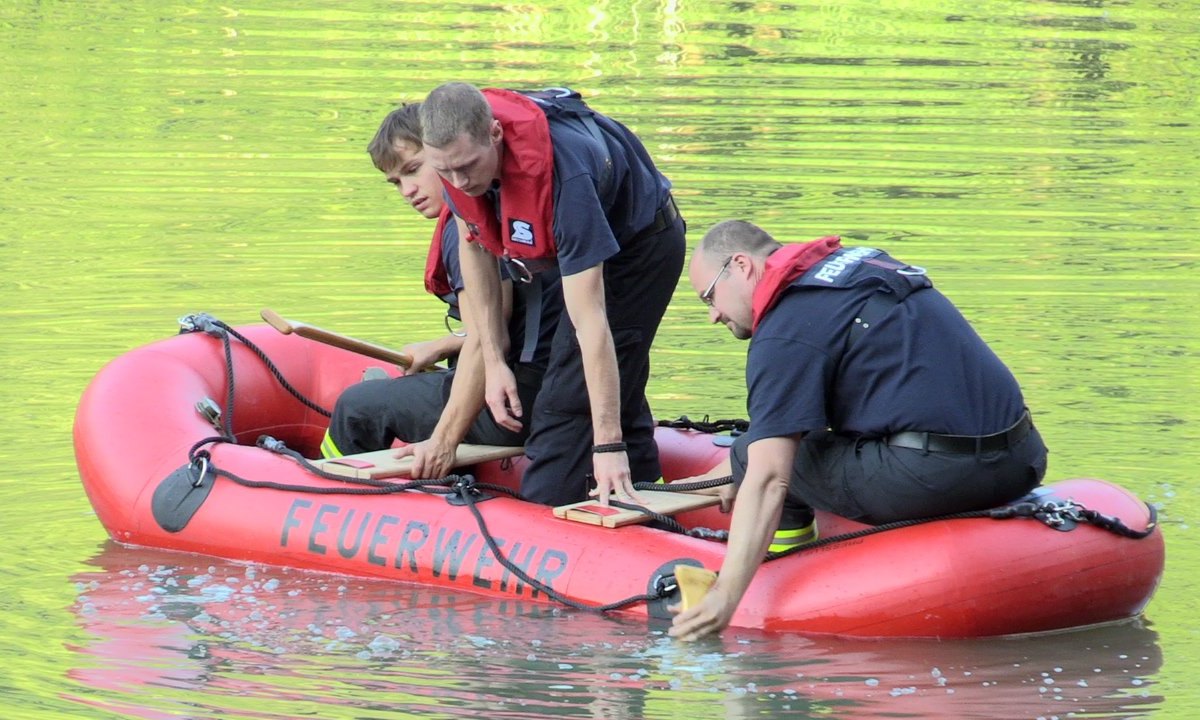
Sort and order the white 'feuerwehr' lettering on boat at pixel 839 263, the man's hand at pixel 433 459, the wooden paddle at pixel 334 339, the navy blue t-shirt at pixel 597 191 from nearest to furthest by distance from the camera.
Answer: the white 'feuerwehr' lettering on boat at pixel 839 263, the navy blue t-shirt at pixel 597 191, the man's hand at pixel 433 459, the wooden paddle at pixel 334 339

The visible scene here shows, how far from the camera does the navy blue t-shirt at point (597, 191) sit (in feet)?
15.2

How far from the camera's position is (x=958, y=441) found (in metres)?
4.33

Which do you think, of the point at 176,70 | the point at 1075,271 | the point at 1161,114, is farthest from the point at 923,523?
the point at 176,70

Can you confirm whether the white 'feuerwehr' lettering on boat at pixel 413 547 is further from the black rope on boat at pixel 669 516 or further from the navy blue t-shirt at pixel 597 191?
the navy blue t-shirt at pixel 597 191

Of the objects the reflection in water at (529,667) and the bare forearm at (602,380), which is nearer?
the reflection in water at (529,667)

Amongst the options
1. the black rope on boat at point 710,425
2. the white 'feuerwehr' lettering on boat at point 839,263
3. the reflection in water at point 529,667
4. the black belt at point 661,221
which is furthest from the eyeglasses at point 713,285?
the black rope on boat at point 710,425

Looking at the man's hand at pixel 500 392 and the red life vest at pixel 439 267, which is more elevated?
the red life vest at pixel 439 267

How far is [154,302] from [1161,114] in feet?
25.2

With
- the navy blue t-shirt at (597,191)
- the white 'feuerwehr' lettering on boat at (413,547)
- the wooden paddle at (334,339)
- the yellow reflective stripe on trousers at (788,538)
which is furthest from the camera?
the wooden paddle at (334,339)

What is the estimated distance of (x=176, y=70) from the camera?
13.9 metres

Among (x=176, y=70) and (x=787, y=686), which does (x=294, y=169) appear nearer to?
(x=176, y=70)

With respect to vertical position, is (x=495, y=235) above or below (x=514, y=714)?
above

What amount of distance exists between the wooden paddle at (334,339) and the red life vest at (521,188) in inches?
42.1

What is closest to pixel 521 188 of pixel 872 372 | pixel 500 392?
pixel 500 392
